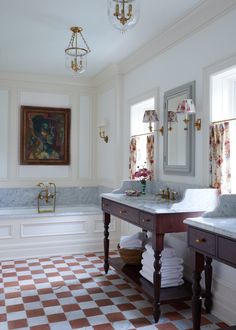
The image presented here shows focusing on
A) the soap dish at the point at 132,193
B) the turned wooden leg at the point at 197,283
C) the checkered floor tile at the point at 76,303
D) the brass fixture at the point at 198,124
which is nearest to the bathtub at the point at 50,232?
the checkered floor tile at the point at 76,303

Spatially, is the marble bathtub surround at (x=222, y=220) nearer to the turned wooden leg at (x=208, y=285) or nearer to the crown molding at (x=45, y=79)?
the turned wooden leg at (x=208, y=285)

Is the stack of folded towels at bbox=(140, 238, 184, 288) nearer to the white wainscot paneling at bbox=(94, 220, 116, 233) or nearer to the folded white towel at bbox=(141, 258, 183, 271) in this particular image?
the folded white towel at bbox=(141, 258, 183, 271)

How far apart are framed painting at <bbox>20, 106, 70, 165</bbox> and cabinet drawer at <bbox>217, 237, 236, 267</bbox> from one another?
13.1 ft

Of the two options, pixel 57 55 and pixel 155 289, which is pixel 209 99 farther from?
pixel 57 55

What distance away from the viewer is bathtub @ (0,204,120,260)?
471cm

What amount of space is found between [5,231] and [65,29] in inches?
105

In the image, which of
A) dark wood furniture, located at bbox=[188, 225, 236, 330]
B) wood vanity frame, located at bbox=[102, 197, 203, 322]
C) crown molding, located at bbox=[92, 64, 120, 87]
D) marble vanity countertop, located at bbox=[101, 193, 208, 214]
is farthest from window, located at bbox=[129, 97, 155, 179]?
dark wood furniture, located at bbox=[188, 225, 236, 330]

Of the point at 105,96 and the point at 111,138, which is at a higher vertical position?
the point at 105,96

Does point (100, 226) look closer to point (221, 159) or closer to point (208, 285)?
point (208, 285)

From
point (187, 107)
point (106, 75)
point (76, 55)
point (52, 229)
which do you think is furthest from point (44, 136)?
point (187, 107)

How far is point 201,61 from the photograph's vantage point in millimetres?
3244

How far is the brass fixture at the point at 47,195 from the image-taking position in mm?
5594

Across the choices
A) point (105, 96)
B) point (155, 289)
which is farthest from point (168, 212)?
point (105, 96)

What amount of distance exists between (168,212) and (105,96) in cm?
322
